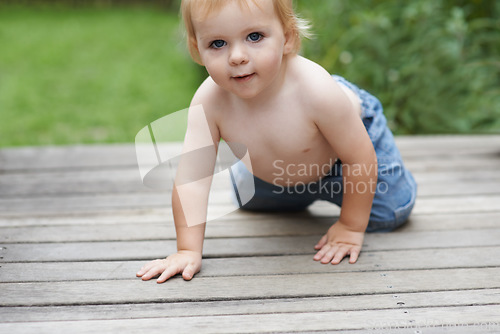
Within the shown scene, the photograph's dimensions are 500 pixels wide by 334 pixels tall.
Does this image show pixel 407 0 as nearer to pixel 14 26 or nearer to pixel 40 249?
pixel 40 249

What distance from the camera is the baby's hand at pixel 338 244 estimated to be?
1.65 m

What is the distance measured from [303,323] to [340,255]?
375mm

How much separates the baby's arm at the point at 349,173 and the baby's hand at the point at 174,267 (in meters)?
0.37

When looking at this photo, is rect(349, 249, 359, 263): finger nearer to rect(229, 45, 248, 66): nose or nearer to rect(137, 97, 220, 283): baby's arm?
rect(137, 97, 220, 283): baby's arm

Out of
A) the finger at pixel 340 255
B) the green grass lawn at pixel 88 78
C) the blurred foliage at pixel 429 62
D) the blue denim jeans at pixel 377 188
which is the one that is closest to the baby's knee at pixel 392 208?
the blue denim jeans at pixel 377 188

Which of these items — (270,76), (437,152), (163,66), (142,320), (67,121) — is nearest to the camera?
(142,320)

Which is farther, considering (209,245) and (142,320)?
(209,245)

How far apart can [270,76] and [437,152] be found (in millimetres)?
1445

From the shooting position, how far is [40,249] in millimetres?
1748

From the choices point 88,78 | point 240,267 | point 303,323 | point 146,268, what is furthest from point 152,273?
point 88,78

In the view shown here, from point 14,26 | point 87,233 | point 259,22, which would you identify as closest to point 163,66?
point 14,26

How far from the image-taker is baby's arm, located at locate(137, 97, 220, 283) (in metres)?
1.62

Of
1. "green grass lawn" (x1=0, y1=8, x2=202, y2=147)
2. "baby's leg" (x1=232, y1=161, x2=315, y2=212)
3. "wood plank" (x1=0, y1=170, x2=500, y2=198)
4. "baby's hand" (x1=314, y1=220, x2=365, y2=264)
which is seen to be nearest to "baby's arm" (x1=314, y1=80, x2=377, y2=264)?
"baby's hand" (x1=314, y1=220, x2=365, y2=264)

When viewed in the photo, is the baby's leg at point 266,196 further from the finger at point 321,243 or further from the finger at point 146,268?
the finger at point 146,268
